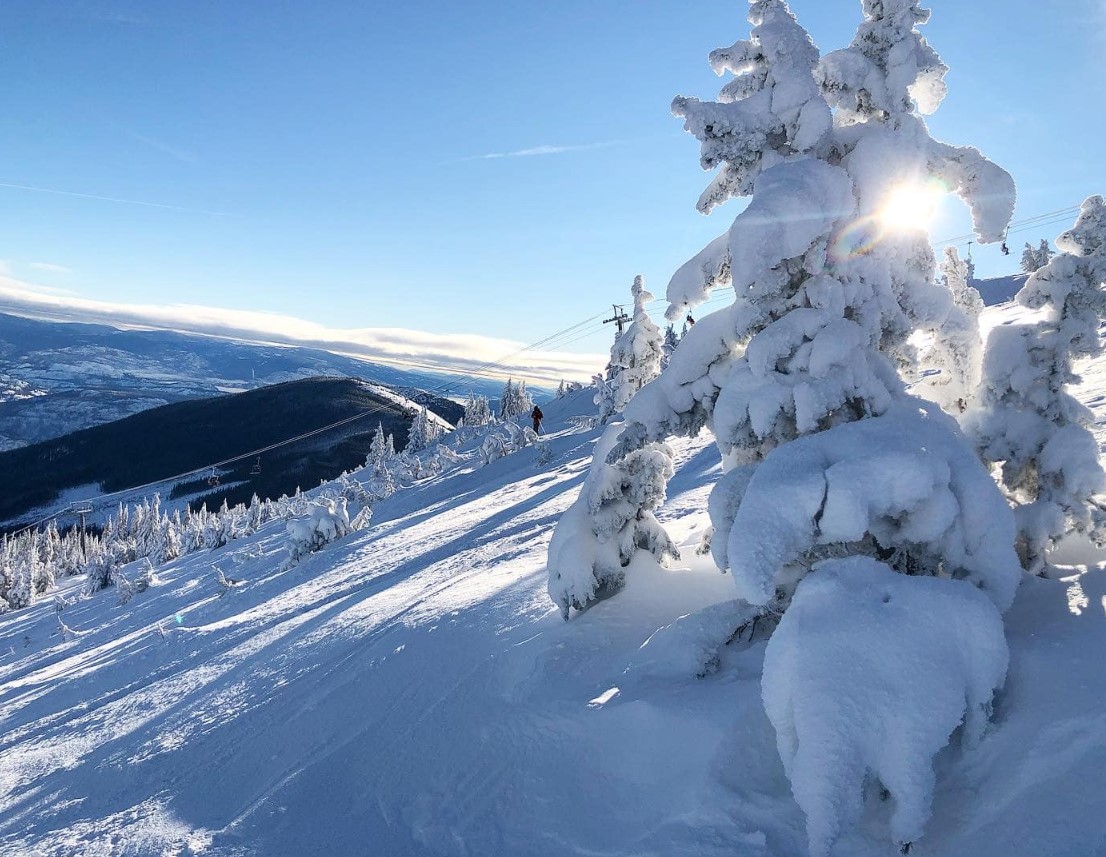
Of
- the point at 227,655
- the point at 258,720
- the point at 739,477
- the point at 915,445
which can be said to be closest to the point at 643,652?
the point at 739,477

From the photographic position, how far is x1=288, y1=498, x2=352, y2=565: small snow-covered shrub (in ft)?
81.0

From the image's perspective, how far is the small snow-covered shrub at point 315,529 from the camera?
24.7 metres

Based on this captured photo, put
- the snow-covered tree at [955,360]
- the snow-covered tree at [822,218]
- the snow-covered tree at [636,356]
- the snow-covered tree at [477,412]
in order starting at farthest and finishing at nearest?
the snow-covered tree at [477,412] < the snow-covered tree at [636,356] < the snow-covered tree at [955,360] < the snow-covered tree at [822,218]

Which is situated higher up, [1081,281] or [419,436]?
[1081,281]

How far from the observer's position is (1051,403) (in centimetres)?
640

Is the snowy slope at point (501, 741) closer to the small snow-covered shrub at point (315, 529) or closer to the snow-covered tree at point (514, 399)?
the small snow-covered shrub at point (315, 529)

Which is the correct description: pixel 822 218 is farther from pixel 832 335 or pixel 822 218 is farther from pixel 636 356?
pixel 636 356

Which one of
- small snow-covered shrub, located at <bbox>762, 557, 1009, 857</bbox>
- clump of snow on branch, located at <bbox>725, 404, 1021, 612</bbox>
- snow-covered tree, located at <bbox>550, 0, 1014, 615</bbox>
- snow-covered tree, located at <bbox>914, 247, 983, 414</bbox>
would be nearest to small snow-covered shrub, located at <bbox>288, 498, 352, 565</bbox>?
snow-covered tree, located at <bbox>550, 0, 1014, 615</bbox>

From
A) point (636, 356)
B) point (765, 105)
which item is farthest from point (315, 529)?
point (765, 105)

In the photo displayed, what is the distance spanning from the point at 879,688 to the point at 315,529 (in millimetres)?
24501

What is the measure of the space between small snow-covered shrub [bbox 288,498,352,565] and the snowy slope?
10403 millimetres

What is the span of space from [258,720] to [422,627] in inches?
107

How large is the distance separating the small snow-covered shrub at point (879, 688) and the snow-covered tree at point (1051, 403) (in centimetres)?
266

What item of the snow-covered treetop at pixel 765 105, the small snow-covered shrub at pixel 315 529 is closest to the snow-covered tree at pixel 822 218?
the snow-covered treetop at pixel 765 105
